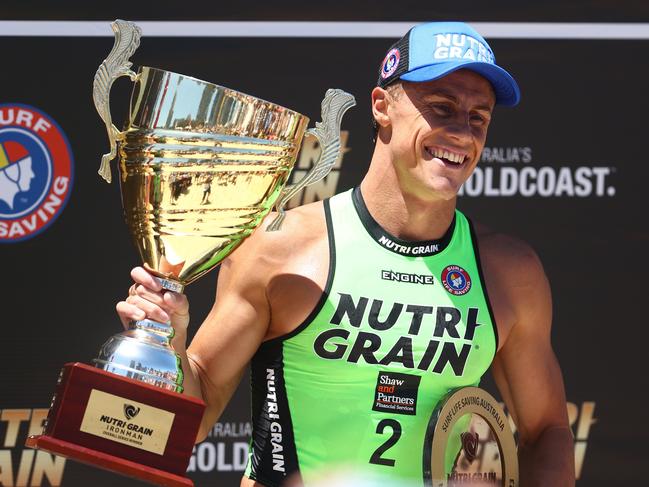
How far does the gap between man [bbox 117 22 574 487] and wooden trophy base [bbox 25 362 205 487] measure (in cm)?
23

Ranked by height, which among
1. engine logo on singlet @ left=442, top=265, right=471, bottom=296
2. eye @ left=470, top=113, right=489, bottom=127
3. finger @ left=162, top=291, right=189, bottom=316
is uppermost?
eye @ left=470, top=113, right=489, bottom=127

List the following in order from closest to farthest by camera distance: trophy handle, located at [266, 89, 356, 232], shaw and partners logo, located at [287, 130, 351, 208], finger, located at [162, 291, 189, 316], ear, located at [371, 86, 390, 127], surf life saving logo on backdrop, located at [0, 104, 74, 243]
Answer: finger, located at [162, 291, 189, 316]
trophy handle, located at [266, 89, 356, 232]
ear, located at [371, 86, 390, 127]
surf life saving logo on backdrop, located at [0, 104, 74, 243]
shaw and partners logo, located at [287, 130, 351, 208]

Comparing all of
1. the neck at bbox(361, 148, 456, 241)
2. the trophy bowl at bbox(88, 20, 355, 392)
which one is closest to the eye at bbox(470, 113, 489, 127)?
the neck at bbox(361, 148, 456, 241)

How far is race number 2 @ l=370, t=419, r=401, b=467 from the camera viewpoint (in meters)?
2.24

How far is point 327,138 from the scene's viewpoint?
2113 mm

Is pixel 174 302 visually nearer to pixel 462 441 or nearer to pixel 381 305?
pixel 381 305

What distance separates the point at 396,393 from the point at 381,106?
2.12 feet

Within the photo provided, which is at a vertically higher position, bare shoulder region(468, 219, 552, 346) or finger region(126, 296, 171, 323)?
bare shoulder region(468, 219, 552, 346)

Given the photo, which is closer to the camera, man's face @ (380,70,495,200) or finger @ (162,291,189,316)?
finger @ (162,291,189,316)

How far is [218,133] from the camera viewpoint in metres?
1.99

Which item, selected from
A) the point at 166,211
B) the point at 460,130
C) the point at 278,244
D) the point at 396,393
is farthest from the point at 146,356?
the point at 460,130

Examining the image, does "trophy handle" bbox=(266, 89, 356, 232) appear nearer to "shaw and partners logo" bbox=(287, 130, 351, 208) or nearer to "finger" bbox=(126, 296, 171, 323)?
"finger" bbox=(126, 296, 171, 323)

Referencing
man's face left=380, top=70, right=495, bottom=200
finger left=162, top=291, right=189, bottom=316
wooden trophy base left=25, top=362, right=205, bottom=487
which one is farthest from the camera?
man's face left=380, top=70, right=495, bottom=200

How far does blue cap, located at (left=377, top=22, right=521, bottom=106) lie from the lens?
7.15ft
